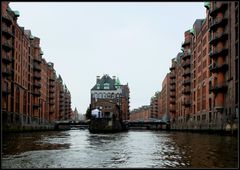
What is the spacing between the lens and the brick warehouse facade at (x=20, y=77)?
284ft

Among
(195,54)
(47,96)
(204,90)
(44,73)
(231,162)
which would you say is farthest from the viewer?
(47,96)

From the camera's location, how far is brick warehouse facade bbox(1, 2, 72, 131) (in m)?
86.6

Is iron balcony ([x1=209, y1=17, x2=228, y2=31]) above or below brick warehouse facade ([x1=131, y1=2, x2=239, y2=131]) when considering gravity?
above

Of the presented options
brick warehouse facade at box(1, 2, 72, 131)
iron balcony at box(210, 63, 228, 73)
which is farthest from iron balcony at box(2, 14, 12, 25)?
iron balcony at box(210, 63, 228, 73)

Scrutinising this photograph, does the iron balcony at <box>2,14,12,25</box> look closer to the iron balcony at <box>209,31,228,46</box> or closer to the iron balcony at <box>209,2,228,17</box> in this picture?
the iron balcony at <box>209,2,228,17</box>

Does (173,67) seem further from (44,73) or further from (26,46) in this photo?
(26,46)

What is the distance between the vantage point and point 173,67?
6427 inches

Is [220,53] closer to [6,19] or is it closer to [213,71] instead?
[213,71]

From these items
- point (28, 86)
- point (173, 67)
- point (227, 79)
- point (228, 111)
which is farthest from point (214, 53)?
point (173, 67)

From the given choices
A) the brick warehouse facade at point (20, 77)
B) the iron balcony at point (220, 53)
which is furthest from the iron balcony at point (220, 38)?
the brick warehouse facade at point (20, 77)

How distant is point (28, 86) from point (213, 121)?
6055cm

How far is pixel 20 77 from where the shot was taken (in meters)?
106

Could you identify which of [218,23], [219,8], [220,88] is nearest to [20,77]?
A: [220,88]

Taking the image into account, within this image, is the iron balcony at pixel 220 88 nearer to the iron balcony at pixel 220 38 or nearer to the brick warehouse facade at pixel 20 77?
the iron balcony at pixel 220 38
